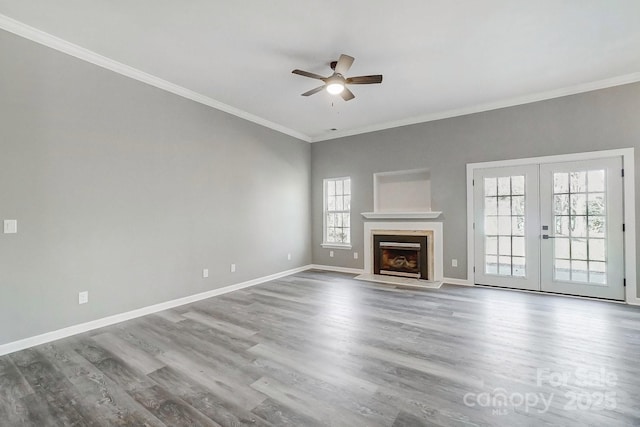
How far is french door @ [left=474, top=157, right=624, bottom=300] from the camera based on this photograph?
3912 mm

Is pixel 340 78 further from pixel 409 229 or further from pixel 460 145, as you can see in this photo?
pixel 409 229

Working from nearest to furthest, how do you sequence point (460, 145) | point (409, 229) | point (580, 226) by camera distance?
point (580, 226)
point (460, 145)
point (409, 229)

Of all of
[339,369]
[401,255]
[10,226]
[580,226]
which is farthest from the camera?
[401,255]

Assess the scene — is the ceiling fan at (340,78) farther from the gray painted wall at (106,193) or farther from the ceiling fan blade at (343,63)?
the gray painted wall at (106,193)

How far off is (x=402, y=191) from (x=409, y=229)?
2.72 feet

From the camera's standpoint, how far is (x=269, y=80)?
379cm

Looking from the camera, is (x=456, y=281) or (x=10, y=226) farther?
(x=456, y=281)

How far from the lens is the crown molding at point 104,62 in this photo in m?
2.64

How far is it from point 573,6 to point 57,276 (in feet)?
18.1

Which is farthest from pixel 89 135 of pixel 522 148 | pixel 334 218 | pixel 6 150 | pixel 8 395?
pixel 522 148

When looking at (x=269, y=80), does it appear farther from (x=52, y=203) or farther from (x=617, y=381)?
(x=617, y=381)

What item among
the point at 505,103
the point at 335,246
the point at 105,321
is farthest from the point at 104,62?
the point at 505,103

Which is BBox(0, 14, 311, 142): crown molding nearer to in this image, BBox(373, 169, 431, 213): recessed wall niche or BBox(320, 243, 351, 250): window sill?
BBox(373, 169, 431, 213): recessed wall niche

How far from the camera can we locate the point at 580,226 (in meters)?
4.08
